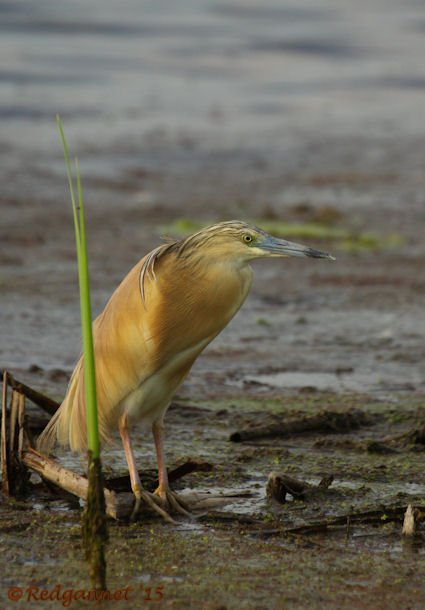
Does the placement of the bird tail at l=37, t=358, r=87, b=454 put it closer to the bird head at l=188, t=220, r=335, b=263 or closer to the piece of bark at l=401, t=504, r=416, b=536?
the bird head at l=188, t=220, r=335, b=263

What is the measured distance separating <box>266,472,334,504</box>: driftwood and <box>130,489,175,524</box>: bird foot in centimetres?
42

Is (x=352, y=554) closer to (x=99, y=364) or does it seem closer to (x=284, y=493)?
(x=284, y=493)

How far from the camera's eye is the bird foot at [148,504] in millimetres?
4727

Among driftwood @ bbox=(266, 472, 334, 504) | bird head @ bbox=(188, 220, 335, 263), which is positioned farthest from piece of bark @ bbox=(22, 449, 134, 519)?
bird head @ bbox=(188, 220, 335, 263)

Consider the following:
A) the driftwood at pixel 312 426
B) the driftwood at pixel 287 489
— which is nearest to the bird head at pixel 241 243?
the driftwood at pixel 287 489

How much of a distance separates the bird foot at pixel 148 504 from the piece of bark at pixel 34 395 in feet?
2.09

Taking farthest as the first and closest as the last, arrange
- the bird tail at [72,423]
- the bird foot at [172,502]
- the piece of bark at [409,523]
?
the bird tail at [72,423], the bird foot at [172,502], the piece of bark at [409,523]

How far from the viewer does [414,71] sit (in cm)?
2022

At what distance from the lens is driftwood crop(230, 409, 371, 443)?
19.2 feet

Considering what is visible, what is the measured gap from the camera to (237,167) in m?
14.2

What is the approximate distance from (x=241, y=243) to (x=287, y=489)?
98 cm

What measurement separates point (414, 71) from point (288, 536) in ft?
54.3

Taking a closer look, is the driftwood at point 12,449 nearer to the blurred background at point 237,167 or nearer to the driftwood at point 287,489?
the driftwood at point 287,489

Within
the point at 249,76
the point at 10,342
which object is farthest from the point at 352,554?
the point at 249,76
